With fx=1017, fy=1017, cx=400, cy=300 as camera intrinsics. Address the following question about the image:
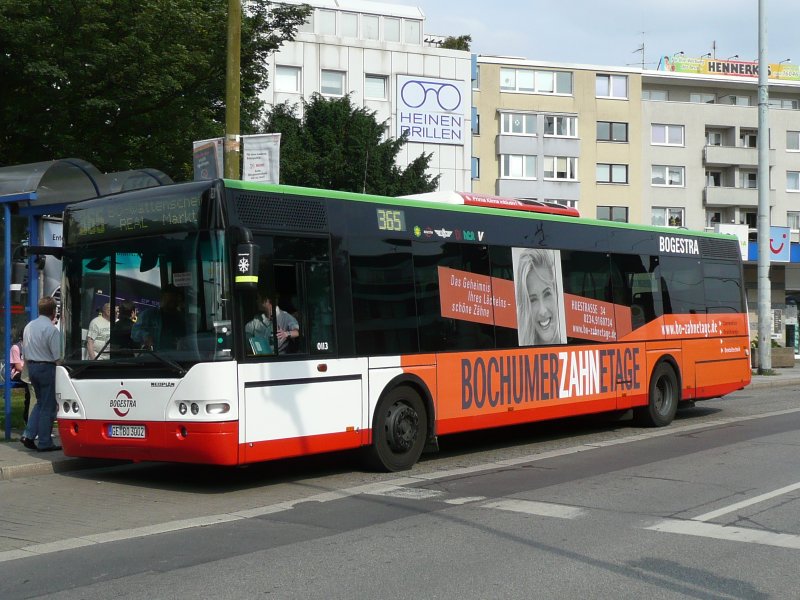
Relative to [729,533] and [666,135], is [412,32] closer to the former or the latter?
[666,135]

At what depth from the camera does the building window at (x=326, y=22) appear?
54.3 meters

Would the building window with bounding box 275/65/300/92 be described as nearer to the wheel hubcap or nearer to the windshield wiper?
the wheel hubcap

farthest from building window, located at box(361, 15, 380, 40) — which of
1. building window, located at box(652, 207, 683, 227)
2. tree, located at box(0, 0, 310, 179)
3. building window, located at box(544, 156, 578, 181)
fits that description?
tree, located at box(0, 0, 310, 179)

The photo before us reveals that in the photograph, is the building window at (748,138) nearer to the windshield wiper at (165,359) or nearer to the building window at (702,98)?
the building window at (702,98)

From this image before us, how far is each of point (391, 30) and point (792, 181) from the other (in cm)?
2711

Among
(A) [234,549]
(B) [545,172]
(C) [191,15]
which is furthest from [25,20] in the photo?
(B) [545,172]

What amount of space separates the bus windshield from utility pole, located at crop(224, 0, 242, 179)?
275cm

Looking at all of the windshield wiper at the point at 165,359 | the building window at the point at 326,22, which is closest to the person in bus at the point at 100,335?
the windshield wiper at the point at 165,359

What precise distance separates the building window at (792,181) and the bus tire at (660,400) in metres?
51.7

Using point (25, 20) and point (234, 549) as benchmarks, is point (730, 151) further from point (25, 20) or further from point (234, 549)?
point (234, 549)

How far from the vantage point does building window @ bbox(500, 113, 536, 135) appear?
5812 cm

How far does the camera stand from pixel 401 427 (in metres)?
11.2

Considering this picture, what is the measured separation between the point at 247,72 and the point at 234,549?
1688 cm

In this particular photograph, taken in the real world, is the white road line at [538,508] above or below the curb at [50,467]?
below
